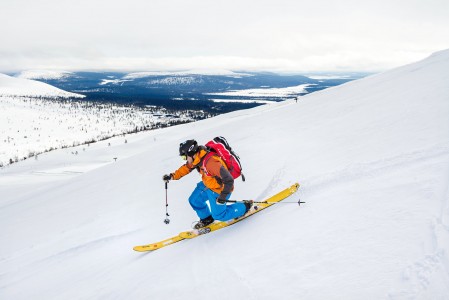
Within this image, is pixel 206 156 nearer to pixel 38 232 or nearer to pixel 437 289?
pixel 437 289

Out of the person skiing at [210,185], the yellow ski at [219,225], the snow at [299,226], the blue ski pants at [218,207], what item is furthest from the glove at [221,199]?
the yellow ski at [219,225]

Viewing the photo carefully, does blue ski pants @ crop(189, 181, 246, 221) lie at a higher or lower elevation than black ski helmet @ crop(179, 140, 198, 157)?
lower

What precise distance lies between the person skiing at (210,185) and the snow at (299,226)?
1.06ft

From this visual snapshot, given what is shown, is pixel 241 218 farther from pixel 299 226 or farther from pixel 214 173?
pixel 299 226

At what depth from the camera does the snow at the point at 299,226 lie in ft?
11.1

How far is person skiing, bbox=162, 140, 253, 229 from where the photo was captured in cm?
516

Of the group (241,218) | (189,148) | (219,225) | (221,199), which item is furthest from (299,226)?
(189,148)

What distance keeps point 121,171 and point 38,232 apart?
4800mm

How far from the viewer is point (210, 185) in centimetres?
554

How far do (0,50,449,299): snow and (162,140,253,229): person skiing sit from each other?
322 mm

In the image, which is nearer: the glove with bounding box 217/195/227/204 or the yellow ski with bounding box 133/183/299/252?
the glove with bounding box 217/195/227/204

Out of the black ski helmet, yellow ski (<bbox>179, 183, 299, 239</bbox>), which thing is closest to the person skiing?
the black ski helmet

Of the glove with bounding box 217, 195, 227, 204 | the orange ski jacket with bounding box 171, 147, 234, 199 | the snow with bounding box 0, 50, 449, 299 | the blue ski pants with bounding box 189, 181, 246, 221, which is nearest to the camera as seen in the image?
the snow with bounding box 0, 50, 449, 299

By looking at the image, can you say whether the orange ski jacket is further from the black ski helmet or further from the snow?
the snow
